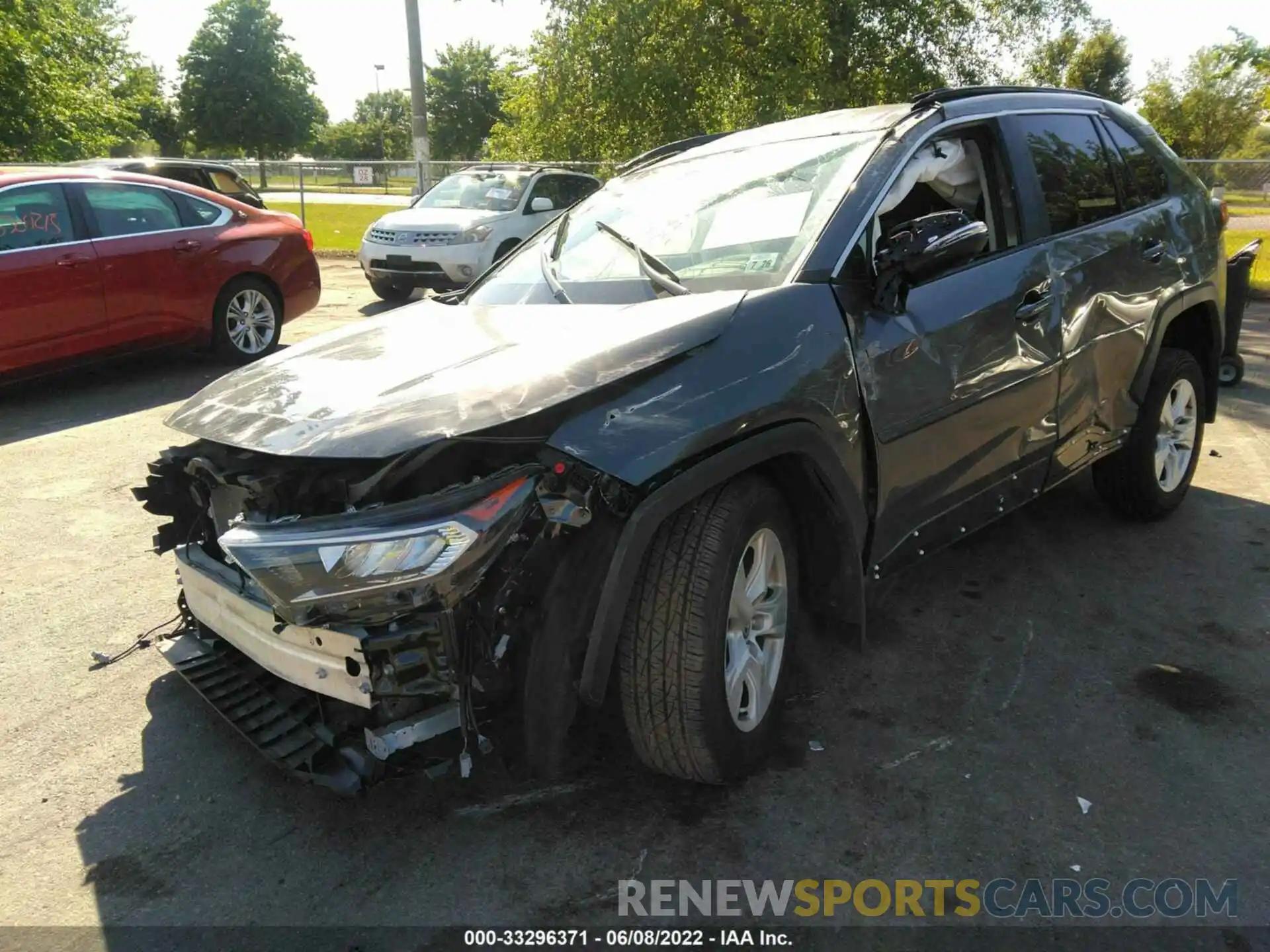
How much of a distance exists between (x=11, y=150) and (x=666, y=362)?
1948cm

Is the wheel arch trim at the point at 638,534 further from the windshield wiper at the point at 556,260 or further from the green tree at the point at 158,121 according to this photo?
the green tree at the point at 158,121

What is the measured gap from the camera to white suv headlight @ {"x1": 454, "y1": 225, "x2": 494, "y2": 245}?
12.3 meters

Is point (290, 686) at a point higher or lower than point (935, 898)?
higher

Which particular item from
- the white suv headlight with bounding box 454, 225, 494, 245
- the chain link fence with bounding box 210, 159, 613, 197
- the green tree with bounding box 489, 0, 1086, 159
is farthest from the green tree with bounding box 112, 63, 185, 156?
the white suv headlight with bounding box 454, 225, 494, 245

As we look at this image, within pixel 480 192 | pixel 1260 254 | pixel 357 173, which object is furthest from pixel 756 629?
pixel 357 173

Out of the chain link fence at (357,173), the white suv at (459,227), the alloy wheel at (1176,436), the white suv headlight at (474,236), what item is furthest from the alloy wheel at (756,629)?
the chain link fence at (357,173)

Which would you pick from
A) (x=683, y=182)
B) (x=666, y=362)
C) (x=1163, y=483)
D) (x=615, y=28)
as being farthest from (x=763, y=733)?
(x=615, y=28)

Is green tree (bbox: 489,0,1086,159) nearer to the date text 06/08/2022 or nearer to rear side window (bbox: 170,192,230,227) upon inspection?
rear side window (bbox: 170,192,230,227)

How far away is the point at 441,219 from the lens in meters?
12.6

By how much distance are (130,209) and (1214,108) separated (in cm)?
4192

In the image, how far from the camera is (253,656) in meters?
2.75

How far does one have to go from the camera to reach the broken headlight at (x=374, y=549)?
7.38ft

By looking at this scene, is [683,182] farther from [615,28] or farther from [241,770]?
[615,28]

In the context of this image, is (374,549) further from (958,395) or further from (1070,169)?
(1070,169)
